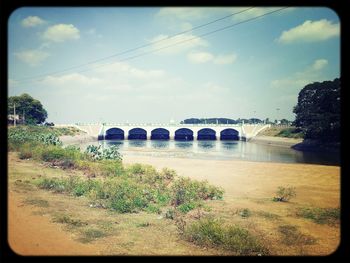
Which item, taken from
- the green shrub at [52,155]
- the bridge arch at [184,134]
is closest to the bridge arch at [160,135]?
the bridge arch at [184,134]

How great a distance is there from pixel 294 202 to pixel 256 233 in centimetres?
415

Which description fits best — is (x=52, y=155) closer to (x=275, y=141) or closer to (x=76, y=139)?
(x=76, y=139)

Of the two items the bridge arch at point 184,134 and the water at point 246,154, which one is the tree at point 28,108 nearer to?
the water at point 246,154

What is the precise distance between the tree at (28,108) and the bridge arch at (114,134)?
17.7 meters

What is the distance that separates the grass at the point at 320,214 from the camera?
7676mm

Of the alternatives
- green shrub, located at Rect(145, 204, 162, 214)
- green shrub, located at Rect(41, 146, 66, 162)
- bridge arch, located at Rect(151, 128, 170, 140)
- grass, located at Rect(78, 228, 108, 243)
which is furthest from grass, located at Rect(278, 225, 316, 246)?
bridge arch, located at Rect(151, 128, 170, 140)

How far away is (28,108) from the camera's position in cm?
5606

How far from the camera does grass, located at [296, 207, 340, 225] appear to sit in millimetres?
7676

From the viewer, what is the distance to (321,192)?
473 inches

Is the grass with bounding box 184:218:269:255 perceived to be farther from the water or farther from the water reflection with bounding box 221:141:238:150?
the water reflection with bounding box 221:141:238:150
